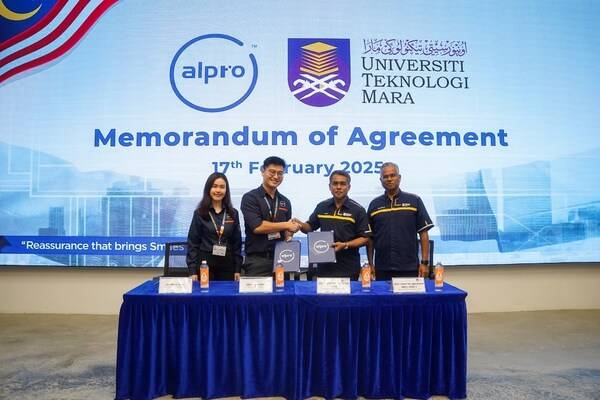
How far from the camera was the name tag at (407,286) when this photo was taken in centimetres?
214

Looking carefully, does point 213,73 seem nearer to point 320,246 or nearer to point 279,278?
point 320,246

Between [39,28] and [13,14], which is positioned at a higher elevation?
[13,14]

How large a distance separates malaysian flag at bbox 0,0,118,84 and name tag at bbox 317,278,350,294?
12.2 feet

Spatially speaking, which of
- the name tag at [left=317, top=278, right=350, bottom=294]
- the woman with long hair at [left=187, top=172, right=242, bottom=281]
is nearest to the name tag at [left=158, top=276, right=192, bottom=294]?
the woman with long hair at [left=187, top=172, right=242, bottom=281]

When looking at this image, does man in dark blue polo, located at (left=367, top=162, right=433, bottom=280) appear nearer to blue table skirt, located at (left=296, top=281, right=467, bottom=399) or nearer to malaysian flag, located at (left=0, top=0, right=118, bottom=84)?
blue table skirt, located at (left=296, top=281, right=467, bottom=399)

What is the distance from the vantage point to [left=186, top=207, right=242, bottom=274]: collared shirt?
264cm

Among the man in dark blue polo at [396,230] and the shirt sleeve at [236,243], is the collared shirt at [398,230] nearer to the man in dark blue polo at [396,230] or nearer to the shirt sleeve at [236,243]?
the man in dark blue polo at [396,230]

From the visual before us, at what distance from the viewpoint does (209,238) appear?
8.66ft

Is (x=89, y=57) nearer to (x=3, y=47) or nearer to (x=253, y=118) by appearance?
(x=3, y=47)

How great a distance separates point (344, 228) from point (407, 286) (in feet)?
2.19

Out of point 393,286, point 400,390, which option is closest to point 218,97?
point 393,286

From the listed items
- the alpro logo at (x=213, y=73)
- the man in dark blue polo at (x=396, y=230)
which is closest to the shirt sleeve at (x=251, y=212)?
the man in dark blue polo at (x=396, y=230)

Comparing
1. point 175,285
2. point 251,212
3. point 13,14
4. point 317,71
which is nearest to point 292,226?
point 251,212

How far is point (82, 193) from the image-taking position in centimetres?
394
